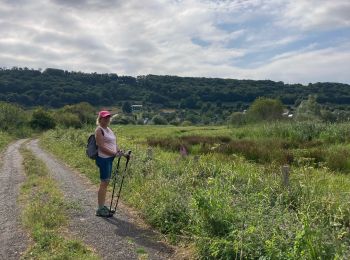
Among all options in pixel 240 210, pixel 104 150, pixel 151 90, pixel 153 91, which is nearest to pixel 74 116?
pixel 104 150

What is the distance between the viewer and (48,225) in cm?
677

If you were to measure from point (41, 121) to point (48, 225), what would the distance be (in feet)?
195

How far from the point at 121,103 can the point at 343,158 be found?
3528 inches

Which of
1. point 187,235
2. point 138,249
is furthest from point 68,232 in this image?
point 187,235

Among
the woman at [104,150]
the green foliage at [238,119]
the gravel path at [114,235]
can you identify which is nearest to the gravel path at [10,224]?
the gravel path at [114,235]

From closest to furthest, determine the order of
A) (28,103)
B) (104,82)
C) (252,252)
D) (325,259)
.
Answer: (325,259) < (252,252) < (28,103) < (104,82)

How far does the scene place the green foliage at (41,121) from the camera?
6255 centimetres

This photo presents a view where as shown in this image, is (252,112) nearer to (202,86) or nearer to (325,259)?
(202,86)

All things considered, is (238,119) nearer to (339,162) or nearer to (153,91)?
(339,162)

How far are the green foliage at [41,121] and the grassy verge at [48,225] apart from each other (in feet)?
180

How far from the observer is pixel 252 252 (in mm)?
4688

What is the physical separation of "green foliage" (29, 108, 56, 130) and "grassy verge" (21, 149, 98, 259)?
5492 cm

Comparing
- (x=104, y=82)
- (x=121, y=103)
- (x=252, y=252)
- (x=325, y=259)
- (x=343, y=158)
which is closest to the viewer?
(x=325, y=259)

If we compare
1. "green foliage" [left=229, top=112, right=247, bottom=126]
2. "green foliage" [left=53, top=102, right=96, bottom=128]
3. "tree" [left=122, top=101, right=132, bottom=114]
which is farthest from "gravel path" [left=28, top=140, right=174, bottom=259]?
"tree" [left=122, top=101, right=132, bottom=114]
